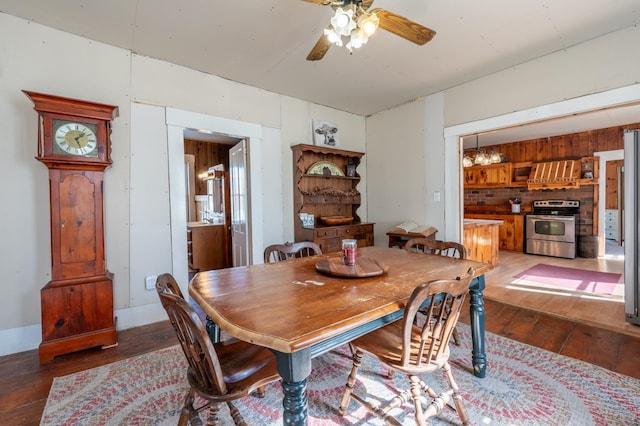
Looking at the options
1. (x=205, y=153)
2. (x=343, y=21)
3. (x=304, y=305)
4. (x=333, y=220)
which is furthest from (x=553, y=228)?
(x=205, y=153)

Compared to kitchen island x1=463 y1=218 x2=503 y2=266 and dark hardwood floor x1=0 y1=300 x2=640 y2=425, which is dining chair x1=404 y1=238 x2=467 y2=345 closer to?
dark hardwood floor x1=0 y1=300 x2=640 y2=425

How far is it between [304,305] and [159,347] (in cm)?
186

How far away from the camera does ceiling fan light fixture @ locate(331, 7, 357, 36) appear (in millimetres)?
1515

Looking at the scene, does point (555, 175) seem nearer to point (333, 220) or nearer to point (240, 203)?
point (333, 220)

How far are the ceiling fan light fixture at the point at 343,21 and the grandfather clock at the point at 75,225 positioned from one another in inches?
79.0

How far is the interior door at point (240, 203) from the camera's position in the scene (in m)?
3.68

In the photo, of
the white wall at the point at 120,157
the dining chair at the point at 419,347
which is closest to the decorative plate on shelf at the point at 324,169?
the white wall at the point at 120,157

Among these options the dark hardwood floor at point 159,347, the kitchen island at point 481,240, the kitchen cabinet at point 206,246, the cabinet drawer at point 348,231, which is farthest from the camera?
the kitchen cabinet at point 206,246

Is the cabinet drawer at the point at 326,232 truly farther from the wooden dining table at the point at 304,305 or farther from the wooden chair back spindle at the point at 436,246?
the wooden dining table at the point at 304,305

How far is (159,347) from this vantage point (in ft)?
7.97

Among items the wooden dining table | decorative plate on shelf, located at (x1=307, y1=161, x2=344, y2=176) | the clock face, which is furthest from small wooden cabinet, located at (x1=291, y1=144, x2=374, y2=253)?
the clock face

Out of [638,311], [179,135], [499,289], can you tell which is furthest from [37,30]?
[638,311]

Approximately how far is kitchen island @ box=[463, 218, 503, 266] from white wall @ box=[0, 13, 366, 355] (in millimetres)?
2959

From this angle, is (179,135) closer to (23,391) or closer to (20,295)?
(20,295)
